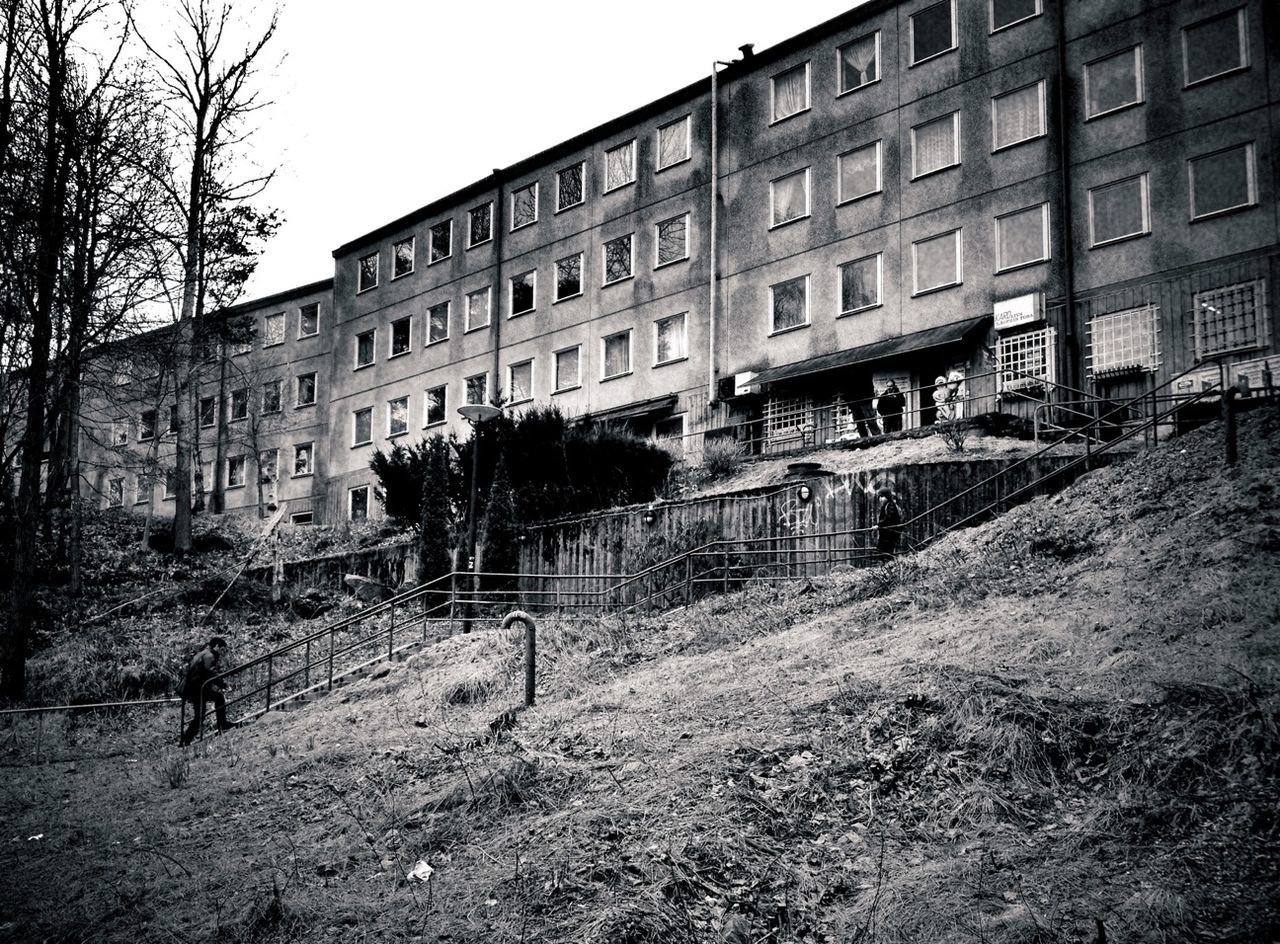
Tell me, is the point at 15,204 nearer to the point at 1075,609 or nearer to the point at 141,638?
the point at 141,638

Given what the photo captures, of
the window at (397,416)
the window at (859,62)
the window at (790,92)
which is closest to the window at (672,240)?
the window at (790,92)

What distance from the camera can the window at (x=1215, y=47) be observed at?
2411 centimetres

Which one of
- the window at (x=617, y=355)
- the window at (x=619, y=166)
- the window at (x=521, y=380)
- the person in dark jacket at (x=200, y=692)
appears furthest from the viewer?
the window at (x=521, y=380)

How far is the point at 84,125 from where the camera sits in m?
18.7

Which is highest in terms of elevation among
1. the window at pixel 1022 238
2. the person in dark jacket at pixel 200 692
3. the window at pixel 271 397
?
the window at pixel 1022 238

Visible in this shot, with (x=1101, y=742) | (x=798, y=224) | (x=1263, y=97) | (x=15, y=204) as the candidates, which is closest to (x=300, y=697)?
(x=15, y=204)

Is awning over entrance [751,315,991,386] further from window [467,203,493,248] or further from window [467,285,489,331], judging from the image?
window [467,203,493,248]

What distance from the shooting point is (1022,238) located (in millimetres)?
26469

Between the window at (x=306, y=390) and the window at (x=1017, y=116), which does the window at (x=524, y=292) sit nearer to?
the window at (x=306, y=390)

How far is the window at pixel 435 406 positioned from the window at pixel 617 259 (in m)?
8.20

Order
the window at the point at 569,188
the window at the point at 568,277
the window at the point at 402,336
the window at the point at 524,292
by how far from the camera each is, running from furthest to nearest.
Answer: the window at the point at 402,336 → the window at the point at 524,292 → the window at the point at 569,188 → the window at the point at 568,277

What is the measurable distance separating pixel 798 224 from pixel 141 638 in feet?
64.2

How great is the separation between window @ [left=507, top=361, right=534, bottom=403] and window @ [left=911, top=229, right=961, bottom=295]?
1395 cm

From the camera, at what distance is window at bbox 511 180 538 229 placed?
38.6 metres
